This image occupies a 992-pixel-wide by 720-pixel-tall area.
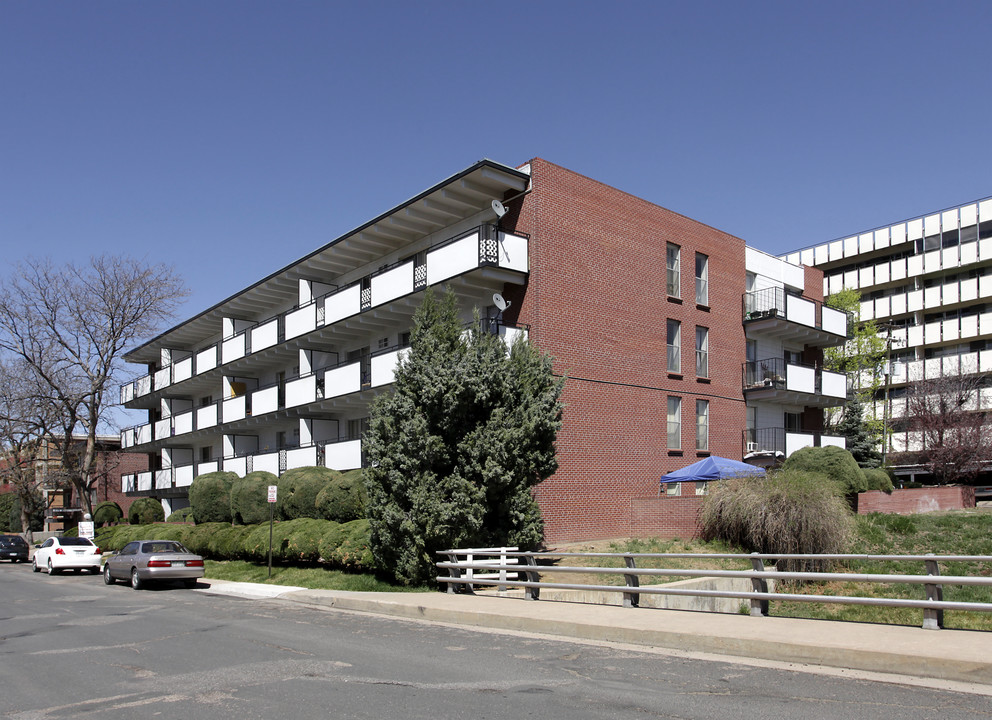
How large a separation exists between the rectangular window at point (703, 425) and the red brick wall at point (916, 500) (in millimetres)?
5665

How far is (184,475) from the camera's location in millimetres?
42469

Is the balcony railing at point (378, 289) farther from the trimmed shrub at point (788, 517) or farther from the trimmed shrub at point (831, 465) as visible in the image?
the trimmed shrub at point (831, 465)

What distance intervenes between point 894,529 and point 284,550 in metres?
18.4

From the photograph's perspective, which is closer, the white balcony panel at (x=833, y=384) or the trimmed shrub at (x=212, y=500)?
the trimmed shrub at (x=212, y=500)

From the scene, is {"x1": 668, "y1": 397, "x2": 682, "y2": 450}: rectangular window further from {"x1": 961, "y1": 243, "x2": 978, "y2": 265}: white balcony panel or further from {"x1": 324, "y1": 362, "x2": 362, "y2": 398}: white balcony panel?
{"x1": 961, "y1": 243, "x2": 978, "y2": 265}: white balcony panel

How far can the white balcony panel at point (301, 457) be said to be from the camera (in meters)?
31.1

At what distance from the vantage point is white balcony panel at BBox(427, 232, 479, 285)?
23656mm

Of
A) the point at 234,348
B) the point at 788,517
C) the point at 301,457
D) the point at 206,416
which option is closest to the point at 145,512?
the point at 206,416

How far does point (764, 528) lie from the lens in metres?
21.0

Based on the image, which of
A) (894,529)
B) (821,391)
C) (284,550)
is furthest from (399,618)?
(821,391)

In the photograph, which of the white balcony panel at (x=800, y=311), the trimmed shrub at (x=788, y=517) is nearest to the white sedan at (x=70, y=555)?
the trimmed shrub at (x=788, y=517)

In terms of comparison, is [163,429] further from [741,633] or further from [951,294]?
[951,294]

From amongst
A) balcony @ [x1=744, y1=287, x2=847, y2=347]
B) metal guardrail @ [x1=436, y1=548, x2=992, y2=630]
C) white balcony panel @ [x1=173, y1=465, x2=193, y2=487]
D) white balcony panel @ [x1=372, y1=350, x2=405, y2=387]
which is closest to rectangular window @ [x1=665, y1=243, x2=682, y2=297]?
balcony @ [x1=744, y1=287, x2=847, y2=347]

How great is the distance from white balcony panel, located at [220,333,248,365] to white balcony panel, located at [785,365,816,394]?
23473 millimetres
